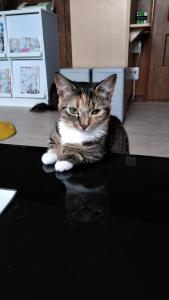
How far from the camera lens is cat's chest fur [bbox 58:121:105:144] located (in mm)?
708

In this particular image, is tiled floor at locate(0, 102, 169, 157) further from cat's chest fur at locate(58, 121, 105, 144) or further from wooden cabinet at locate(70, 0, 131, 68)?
cat's chest fur at locate(58, 121, 105, 144)

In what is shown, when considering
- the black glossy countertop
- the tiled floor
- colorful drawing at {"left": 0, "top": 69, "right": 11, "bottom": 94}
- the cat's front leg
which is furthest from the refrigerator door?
the black glossy countertop

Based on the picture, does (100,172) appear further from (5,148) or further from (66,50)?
(66,50)

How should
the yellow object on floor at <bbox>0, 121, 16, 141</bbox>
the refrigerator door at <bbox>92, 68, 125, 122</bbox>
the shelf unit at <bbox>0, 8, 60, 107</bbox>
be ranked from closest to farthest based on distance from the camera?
the yellow object on floor at <bbox>0, 121, 16, 141</bbox> → the refrigerator door at <bbox>92, 68, 125, 122</bbox> → the shelf unit at <bbox>0, 8, 60, 107</bbox>

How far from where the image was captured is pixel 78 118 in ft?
2.33

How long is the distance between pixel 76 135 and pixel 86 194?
0.95 ft

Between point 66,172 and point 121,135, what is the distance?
0.45 meters

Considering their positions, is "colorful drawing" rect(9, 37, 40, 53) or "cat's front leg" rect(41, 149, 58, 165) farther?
"colorful drawing" rect(9, 37, 40, 53)

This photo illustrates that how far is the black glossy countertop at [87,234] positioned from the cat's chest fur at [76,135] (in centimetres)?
17

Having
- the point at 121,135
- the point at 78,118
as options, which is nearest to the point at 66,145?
the point at 78,118

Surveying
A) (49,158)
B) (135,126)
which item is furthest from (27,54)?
(49,158)

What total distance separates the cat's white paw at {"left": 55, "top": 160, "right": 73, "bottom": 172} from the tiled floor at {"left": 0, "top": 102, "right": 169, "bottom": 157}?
1.49m

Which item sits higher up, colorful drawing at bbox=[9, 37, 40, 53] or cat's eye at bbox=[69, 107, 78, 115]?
colorful drawing at bbox=[9, 37, 40, 53]

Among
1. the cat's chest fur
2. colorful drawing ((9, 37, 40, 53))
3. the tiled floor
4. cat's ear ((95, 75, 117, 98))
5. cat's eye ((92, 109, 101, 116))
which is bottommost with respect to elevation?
the tiled floor
